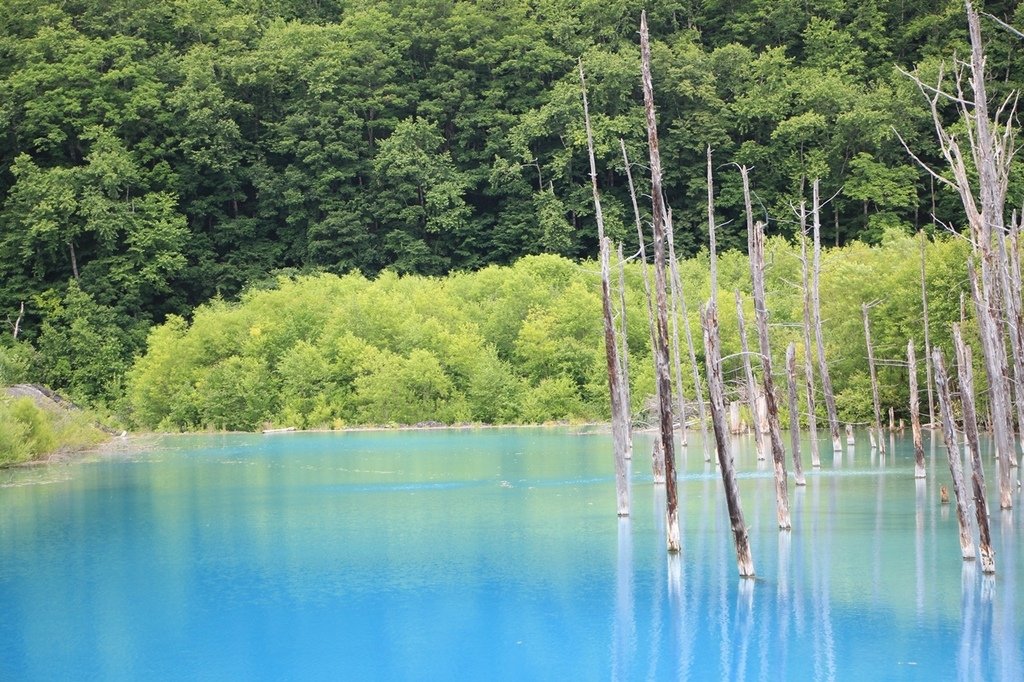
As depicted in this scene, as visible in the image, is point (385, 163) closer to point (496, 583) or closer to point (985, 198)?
point (496, 583)

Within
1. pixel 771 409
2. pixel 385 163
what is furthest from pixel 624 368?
pixel 385 163

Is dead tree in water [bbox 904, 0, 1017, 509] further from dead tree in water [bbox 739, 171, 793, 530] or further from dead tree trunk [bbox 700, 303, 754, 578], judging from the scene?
dead tree trunk [bbox 700, 303, 754, 578]

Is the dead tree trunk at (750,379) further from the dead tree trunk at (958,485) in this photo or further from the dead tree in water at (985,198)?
the dead tree trunk at (958,485)

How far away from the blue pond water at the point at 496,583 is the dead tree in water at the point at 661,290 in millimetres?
1332

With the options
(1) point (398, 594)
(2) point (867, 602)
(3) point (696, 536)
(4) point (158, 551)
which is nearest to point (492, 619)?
(1) point (398, 594)

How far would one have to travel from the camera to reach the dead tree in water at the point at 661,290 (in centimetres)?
1988

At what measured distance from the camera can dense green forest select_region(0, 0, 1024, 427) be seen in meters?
62.5

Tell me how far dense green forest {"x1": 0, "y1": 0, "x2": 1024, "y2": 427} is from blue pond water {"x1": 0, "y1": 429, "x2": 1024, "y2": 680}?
26981 millimetres

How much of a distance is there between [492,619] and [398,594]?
96.6 inches

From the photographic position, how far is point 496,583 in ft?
68.9

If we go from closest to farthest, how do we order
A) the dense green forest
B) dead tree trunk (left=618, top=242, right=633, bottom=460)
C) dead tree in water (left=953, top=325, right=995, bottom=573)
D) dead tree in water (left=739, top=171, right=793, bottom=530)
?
dead tree in water (left=953, top=325, right=995, bottom=573) < dead tree in water (left=739, top=171, right=793, bottom=530) < dead tree trunk (left=618, top=242, right=633, bottom=460) < the dense green forest

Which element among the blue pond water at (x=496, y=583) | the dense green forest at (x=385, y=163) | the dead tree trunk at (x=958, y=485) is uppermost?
the dense green forest at (x=385, y=163)

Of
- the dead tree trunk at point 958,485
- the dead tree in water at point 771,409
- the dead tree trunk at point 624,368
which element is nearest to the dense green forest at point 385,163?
the dead tree trunk at point 624,368

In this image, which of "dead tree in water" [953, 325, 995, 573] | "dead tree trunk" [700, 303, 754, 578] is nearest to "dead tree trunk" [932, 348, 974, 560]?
"dead tree in water" [953, 325, 995, 573]
